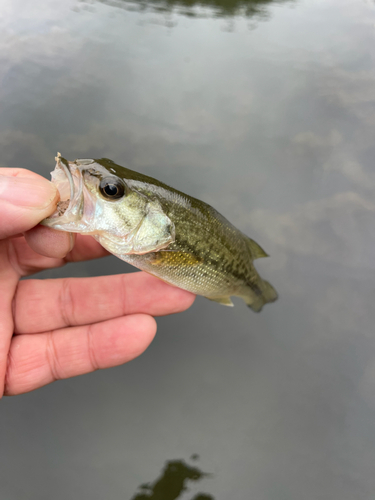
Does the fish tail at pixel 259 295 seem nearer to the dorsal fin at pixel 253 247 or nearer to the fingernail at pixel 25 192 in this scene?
the dorsal fin at pixel 253 247

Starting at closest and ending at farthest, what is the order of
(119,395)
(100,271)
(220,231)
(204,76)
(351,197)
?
(220,231), (119,395), (100,271), (351,197), (204,76)

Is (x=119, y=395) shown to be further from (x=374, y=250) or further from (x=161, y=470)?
(x=374, y=250)

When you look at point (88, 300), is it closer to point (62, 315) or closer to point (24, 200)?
point (62, 315)

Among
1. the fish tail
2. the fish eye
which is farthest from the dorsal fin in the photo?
the fish eye

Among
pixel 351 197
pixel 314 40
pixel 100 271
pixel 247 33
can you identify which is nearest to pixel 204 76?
pixel 247 33

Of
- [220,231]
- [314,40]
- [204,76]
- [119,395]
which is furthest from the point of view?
[314,40]

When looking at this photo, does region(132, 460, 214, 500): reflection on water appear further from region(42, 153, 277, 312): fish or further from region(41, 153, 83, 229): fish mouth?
region(41, 153, 83, 229): fish mouth

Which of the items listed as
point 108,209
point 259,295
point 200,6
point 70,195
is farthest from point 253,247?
point 200,6

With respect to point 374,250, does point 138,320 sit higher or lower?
lower
